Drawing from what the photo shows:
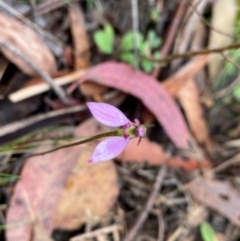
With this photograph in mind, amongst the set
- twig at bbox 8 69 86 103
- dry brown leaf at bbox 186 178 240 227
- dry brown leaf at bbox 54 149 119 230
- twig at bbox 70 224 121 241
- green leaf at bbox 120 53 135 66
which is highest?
twig at bbox 8 69 86 103

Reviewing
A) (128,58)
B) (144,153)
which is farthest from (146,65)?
(144,153)

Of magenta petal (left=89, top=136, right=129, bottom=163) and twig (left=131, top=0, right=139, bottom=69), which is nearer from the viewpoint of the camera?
magenta petal (left=89, top=136, right=129, bottom=163)

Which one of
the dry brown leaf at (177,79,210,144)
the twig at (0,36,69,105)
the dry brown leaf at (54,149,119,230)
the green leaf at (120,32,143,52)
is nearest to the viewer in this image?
the twig at (0,36,69,105)

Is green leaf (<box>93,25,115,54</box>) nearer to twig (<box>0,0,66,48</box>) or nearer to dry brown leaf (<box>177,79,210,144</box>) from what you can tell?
twig (<box>0,0,66,48</box>)

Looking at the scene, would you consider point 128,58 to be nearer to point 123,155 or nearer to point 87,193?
point 123,155

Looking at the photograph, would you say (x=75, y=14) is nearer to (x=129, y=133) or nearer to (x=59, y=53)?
(x=59, y=53)

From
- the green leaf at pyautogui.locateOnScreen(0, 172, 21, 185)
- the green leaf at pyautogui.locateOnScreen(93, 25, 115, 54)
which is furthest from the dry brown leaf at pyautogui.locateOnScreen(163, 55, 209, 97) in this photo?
the green leaf at pyautogui.locateOnScreen(0, 172, 21, 185)

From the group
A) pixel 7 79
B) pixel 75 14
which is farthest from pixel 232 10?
pixel 7 79
